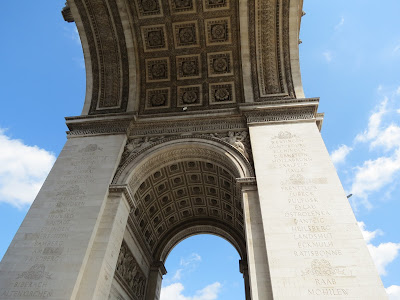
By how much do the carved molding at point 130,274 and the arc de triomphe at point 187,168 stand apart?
0.31ft

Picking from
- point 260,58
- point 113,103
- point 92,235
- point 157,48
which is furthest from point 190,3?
point 92,235

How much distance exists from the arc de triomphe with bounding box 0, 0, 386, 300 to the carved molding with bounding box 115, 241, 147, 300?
0.31 feet

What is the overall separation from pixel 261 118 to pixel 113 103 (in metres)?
7.18

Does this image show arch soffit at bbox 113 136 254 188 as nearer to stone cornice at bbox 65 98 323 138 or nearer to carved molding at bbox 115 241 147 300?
stone cornice at bbox 65 98 323 138

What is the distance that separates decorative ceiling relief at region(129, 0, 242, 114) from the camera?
13.4 meters

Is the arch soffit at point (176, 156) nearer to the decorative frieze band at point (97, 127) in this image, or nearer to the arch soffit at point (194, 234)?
the decorative frieze band at point (97, 127)

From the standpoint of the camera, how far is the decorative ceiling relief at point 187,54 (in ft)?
43.8

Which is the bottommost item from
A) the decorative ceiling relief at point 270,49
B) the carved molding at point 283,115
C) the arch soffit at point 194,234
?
the arch soffit at point 194,234

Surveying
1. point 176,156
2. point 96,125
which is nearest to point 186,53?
point 176,156

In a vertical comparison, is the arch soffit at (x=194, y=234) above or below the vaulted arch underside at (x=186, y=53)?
below

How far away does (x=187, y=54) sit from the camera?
46.2 feet

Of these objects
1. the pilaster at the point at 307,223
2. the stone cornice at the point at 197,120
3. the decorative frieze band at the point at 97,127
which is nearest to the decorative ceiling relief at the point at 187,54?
the stone cornice at the point at 197,120

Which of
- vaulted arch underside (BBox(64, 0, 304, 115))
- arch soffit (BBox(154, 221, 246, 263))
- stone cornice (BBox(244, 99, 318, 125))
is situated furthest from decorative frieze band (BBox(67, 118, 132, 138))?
arch soffit (BBox(154, 221, 246, 263))

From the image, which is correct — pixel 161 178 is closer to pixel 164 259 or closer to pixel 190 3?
pixel 164 259
